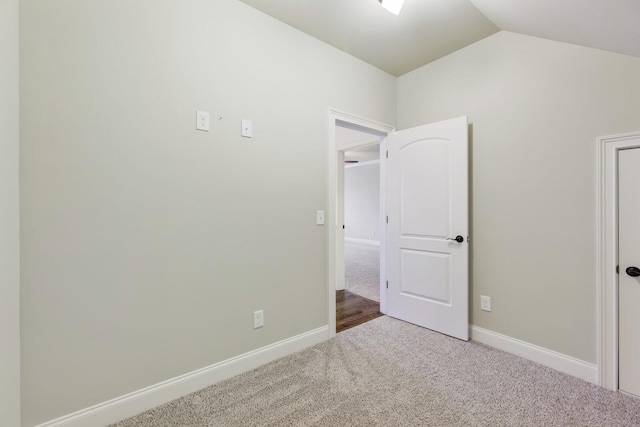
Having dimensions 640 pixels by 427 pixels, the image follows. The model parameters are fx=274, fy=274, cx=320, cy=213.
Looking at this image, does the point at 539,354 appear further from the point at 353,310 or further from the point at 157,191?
the point at 157,191

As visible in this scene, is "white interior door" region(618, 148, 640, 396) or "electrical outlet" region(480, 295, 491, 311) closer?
"white interior door" region(618, 148, 640, 396)

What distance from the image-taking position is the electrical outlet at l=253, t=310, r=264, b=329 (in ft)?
6.80

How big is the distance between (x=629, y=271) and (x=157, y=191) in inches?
119

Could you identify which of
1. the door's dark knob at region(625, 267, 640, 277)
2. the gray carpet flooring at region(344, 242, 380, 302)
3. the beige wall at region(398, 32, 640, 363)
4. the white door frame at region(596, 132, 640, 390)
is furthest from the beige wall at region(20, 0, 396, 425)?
the door's dark knob at region(625, 267, 640, 277)

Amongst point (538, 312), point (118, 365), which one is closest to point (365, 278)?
point (538, 312)

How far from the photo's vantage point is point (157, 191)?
1669mm

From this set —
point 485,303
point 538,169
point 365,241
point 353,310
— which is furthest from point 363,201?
point 538,169

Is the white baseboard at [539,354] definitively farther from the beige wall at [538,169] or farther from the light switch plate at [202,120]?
the light switch plate at [202,120]

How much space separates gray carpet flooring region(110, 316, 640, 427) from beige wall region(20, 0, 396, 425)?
28cm

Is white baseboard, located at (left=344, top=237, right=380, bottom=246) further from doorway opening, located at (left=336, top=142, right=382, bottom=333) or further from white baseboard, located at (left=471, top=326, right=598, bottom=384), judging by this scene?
white baseboard, located at (left=471, top=326, right=598, bottom=384)

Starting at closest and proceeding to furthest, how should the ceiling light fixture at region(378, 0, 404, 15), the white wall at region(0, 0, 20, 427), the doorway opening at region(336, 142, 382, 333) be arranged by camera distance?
the white wall at region(0, 0, 20, 427), the ceiling light fixture at region(378, 0, 404, 15), the doorway opening at region(336, 142, 382, 333)

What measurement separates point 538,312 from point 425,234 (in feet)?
3.43

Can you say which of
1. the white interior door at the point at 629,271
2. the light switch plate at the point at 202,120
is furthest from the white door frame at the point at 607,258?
the light switch plate at the point at 202,120

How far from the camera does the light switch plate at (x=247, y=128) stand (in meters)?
2.00
